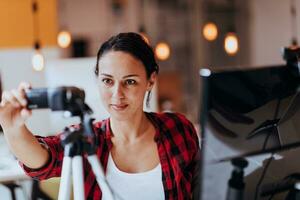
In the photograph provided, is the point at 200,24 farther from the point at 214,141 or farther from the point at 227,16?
the point at 214,141

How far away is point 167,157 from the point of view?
122cm

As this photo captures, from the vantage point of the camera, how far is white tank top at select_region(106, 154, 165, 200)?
1.19 meters

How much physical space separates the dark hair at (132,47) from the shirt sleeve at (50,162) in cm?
21

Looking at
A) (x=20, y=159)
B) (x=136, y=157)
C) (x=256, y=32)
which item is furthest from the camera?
(x=256, y=32)

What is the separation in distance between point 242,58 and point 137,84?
478cm

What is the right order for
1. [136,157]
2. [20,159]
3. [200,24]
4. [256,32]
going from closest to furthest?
[20,159], [136,157], [256,32], [200,24]

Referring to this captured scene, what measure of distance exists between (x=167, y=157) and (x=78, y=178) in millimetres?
348

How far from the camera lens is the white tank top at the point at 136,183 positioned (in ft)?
3.90

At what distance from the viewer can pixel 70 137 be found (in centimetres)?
92

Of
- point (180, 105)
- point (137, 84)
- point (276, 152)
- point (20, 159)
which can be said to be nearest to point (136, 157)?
point (137, 84)

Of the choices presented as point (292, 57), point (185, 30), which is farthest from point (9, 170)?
point (185, 30)

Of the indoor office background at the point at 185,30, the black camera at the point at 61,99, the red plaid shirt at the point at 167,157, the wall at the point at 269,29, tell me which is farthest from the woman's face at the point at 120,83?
the wall at the point at 269,29

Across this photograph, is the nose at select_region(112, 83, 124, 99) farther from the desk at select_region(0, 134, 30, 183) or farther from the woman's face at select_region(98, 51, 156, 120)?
the desk at select_region(0, 134, 30, 183)

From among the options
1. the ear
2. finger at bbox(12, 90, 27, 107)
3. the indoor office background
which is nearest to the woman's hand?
finger at bbox(12, 90, 27, 107)
